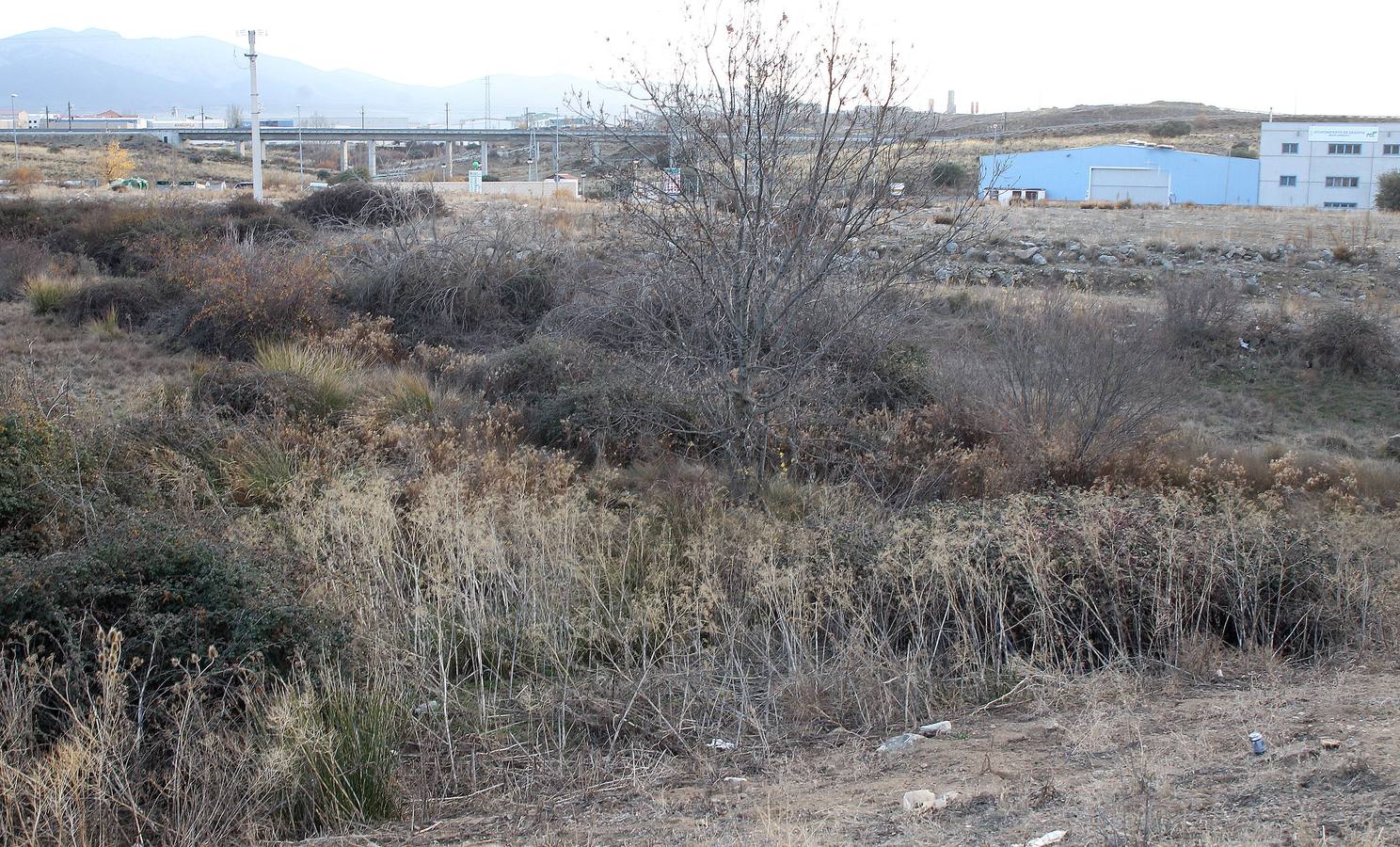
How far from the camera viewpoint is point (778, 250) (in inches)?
295

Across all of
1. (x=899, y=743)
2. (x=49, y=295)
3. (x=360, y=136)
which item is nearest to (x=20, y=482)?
(x=899, y=743)

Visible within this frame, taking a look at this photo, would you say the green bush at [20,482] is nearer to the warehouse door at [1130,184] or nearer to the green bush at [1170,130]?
the warehouse door at [1130,184]

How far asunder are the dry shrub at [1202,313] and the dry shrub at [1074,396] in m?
5.56

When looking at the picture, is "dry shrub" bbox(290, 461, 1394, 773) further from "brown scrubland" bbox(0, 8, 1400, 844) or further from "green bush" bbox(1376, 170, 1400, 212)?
"green bush" bbox(1376, 170, 1400, 212)

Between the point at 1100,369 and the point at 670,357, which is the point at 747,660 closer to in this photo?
the point at 670,357

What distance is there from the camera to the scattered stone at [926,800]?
3.61 metres

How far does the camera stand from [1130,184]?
55.7 m

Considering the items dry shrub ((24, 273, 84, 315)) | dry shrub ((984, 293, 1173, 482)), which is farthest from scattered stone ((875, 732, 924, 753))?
dry shrub ((24, 273, 84, 315))

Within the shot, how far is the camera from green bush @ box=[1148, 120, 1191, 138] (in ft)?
290

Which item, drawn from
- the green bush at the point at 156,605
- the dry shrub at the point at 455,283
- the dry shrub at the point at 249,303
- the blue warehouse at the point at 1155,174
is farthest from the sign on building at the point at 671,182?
the blue warehouse at the point at 1155,174

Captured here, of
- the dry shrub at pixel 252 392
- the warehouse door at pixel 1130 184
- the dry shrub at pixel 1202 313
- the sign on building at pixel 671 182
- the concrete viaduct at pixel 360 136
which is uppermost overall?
the concrete viaduct at pixel 360 136

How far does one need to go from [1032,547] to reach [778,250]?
2808 millimetres

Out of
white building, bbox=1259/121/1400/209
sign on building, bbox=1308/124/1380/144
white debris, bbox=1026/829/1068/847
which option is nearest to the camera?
white debris, bbox=1026/829/1068/847

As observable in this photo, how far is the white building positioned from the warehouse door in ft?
21.5
